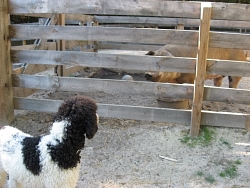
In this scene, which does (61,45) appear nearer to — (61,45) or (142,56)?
(61,45)

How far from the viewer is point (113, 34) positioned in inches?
159

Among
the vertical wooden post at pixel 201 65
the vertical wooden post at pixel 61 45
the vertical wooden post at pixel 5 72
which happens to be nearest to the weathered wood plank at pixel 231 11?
the vertical wooden post at pixel 201 65

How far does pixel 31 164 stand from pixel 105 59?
6.87 feet

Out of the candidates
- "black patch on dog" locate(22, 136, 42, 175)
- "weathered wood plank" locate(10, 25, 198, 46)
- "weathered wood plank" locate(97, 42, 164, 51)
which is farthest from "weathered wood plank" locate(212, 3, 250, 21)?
"weathered wood plank" locate(97, 42, 164, 51)

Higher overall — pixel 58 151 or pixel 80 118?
pixel 80 118

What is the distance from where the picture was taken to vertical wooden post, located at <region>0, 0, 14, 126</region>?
4.15 m

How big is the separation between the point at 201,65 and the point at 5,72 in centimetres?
285

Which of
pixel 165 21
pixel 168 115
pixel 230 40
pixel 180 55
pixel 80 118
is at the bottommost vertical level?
pixel 168 115

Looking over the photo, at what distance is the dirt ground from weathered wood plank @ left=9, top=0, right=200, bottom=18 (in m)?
1.69

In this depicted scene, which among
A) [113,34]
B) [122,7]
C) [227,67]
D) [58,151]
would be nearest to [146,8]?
[122,7]

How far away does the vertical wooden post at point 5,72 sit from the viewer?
4.15 meters

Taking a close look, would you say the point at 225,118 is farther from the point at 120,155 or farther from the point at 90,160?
the point at 90,160

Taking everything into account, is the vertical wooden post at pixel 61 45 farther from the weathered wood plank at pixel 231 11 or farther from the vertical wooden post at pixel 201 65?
Answer: the weathered wood plank at pixel 231 11

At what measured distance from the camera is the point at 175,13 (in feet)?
12.9
